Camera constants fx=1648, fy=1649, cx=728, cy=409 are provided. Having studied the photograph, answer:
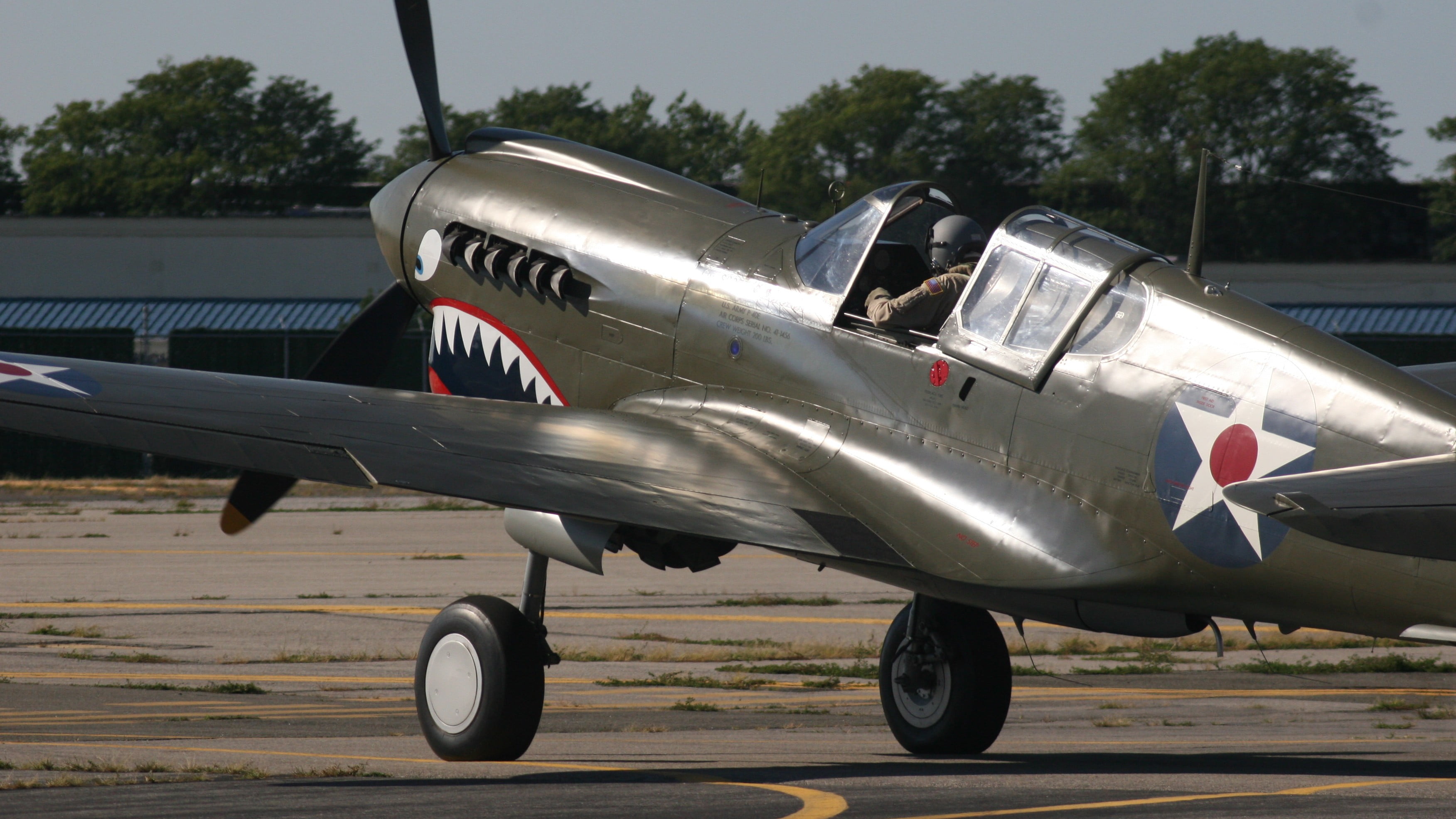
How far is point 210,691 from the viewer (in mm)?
11516

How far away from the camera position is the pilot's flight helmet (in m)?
9.39

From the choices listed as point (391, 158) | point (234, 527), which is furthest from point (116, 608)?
point (391, 158)

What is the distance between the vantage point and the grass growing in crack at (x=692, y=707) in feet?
36.3

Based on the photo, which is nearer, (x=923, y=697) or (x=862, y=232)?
(x=862, y=232)

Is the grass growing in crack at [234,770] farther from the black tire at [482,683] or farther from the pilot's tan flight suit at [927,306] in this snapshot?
the pilot's tan flight suit at [927,306]

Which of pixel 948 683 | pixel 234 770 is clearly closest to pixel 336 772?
pixel 234 770

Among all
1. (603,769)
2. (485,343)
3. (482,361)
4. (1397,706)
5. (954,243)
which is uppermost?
(954,243)

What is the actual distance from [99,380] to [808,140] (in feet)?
363

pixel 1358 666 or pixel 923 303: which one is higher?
pixel 923 303

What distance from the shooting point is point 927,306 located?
8.57 metres

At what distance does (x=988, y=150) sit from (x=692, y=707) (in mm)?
105049

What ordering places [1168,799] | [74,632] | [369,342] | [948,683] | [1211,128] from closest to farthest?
[1168,799] → [948,683] → [369,342] → [74,632] → [1211,128]

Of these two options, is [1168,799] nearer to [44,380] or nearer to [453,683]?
→ [453,683]

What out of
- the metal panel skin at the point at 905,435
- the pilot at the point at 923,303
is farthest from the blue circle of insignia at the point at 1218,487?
the pilot at the point at 923,303
